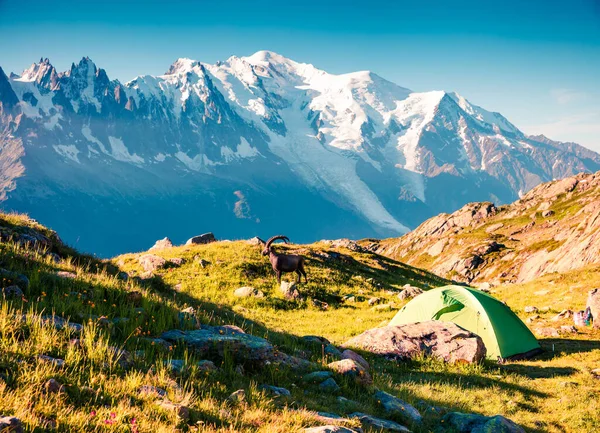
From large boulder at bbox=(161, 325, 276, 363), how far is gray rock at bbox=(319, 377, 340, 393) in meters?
1.36

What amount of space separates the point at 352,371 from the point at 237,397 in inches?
165

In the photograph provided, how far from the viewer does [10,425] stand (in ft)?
15.1

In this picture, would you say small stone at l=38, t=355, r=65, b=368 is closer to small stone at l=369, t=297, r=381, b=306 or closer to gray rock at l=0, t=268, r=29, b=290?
gray rock at l=0, t=268, r=29, b=290

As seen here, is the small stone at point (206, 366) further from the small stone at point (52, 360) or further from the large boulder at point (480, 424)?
the large boulder at point (480, 424)

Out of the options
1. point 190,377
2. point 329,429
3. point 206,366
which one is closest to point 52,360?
point 190,377

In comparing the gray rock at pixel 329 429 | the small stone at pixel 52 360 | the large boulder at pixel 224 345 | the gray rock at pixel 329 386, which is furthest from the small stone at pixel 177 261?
the gray rock at pixel 329 429

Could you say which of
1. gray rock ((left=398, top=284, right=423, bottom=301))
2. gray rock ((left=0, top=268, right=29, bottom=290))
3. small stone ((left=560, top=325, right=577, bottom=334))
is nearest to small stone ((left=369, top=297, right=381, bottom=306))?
gray rock ((left=398, top=284, right=423, bottom=301))

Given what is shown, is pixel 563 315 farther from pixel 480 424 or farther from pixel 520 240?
pixel 520 240

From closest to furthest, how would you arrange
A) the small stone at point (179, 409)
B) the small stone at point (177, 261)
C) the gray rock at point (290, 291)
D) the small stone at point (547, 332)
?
1. the small stone at point (179, 409)
2. the small stone at point (547, 332)
3. the gray rock at point (290, 291)
4. the small stone at point (177, 261)

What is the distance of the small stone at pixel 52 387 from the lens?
5.80 m

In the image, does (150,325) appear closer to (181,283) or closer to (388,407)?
(388,407)

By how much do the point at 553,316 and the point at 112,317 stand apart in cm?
2521

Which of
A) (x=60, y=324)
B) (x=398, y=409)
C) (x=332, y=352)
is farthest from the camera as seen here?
(x=332, y=352)

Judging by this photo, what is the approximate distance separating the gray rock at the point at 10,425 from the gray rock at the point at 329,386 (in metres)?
6.16
